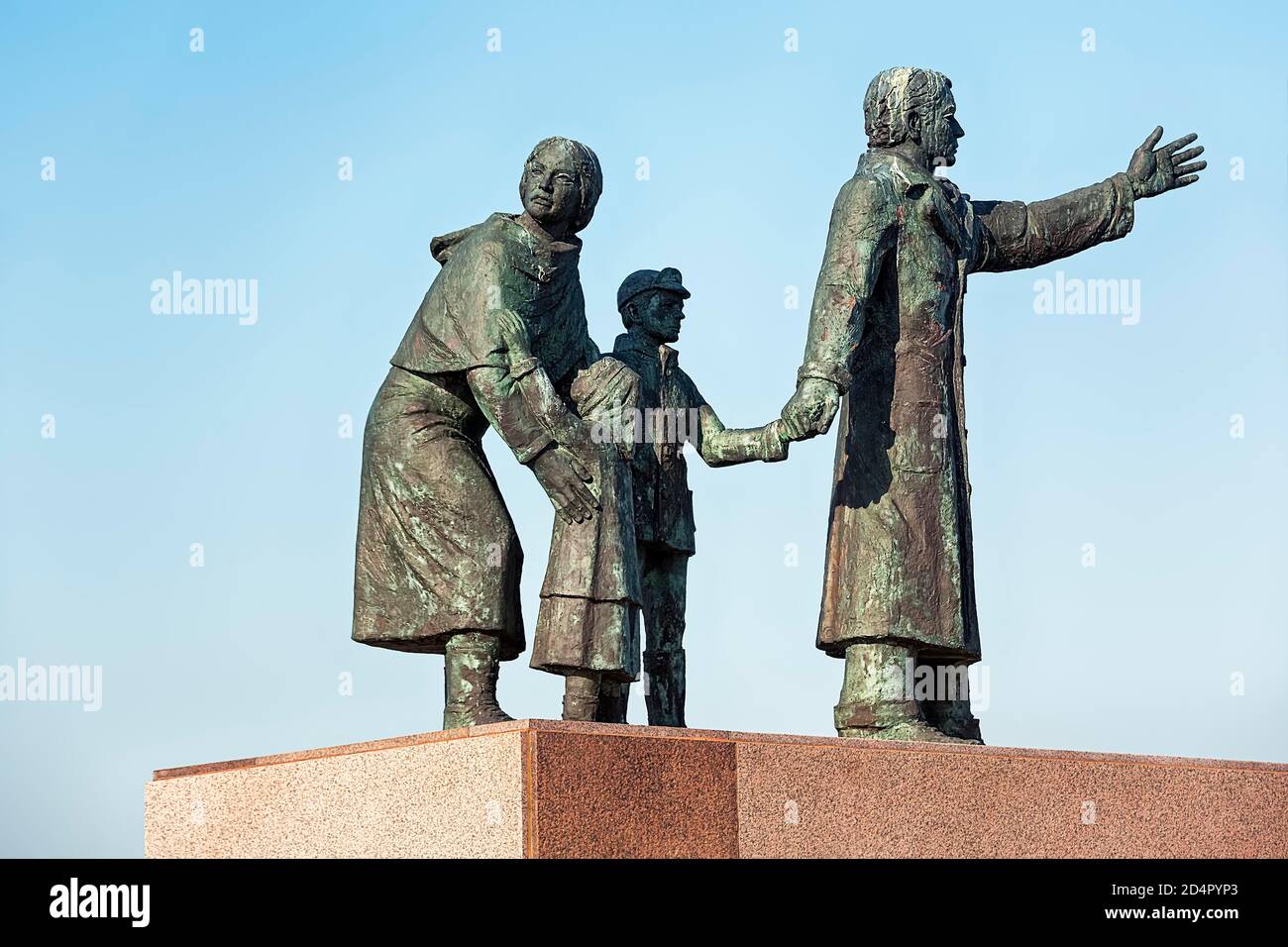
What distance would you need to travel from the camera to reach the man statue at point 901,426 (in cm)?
1161

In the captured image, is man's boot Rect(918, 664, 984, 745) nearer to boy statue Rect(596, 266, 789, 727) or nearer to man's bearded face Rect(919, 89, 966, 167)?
boy statue Rect(596, 266, 789, 727)

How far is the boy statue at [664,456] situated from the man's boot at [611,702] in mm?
529

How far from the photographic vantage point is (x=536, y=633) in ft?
35.2

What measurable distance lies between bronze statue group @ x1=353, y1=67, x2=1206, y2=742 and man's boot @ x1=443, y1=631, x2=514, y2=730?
0.4 inches

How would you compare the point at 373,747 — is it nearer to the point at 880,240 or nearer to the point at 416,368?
the point at 416,368

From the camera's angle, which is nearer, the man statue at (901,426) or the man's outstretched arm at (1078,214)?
the man statue at (901,426)

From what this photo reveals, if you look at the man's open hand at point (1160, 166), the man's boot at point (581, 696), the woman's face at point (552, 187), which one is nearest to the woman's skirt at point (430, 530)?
the man's boot at point (581, 696)

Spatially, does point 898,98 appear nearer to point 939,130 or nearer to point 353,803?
point 939,130

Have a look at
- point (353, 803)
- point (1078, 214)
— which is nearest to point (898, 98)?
point (1078, 214)

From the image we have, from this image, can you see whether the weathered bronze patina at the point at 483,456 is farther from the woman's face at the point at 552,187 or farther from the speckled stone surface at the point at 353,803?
the speckled stone surface at the point at 353,803

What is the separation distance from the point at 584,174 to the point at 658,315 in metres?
1.01

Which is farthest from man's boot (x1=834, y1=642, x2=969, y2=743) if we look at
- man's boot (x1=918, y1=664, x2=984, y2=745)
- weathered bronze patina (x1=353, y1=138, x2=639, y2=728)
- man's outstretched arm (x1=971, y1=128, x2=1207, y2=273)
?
man's outstretched arm (x1=971, y1=128, x2=1207, y2=273)
